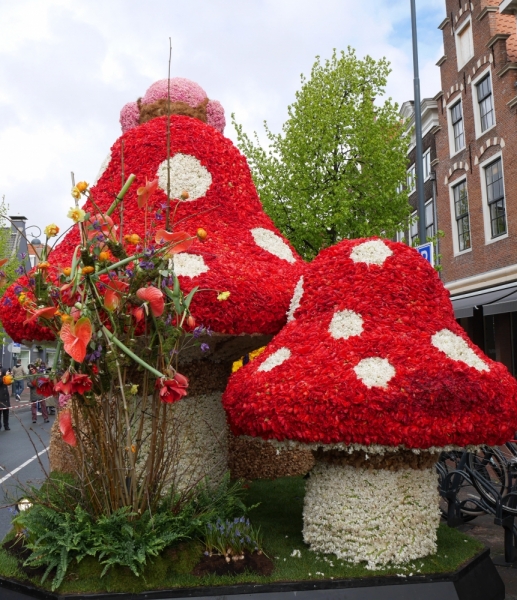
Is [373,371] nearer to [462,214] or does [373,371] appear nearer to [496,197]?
[496,197]

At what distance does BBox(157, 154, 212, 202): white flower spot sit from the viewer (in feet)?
13.8

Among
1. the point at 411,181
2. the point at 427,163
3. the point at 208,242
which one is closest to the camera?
the point at 208,242

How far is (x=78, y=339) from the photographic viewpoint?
2715 mm

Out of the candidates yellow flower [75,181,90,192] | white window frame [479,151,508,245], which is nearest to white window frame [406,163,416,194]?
white window frame [479,151,508,245]

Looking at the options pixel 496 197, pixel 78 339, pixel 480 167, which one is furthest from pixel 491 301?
pixel 78 339

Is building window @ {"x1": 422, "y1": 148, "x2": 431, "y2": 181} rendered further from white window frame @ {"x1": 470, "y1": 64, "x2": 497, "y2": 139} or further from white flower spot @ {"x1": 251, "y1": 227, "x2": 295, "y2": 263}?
white flower spot @ {"x1": 251, "y1": 227, "x2": 295, "y2": 263}

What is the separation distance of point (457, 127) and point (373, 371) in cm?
1391

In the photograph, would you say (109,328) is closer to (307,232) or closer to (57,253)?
(57,253)

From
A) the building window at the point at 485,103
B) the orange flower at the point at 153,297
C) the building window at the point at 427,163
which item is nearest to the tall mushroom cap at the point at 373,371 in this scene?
the orange flower at the point at 153,297

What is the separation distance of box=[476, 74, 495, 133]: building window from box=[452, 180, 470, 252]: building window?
5.00 ft

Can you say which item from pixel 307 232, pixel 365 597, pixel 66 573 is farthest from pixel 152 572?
pixel 307 232

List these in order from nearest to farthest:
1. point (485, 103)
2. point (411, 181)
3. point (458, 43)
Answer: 1. point (485, 103)
2. point (458, 43)
3. point (411, 181)

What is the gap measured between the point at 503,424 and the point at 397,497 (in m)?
0.70

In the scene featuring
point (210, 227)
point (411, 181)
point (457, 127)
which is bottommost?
point (210, 227)
